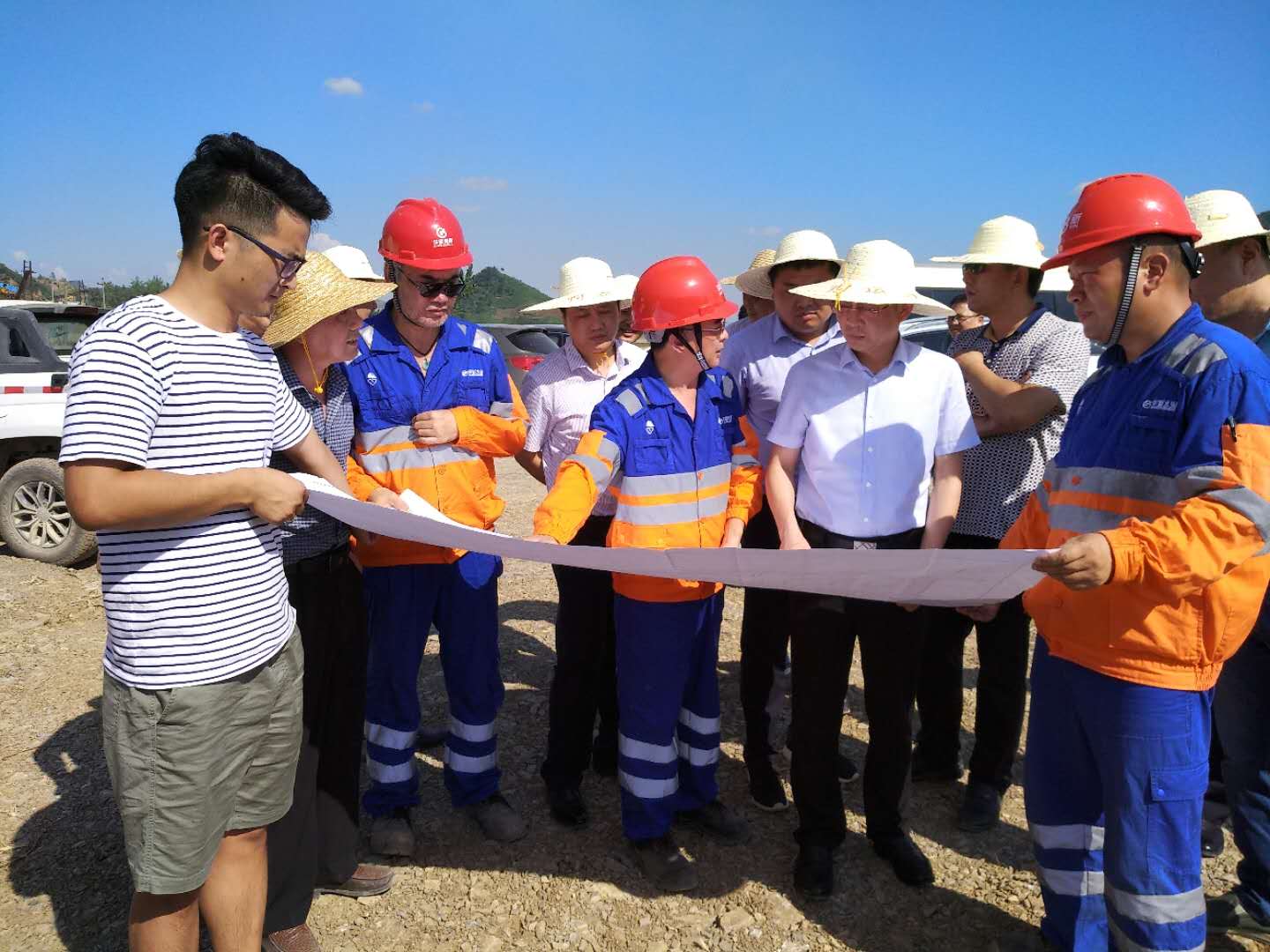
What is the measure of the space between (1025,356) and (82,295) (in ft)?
138

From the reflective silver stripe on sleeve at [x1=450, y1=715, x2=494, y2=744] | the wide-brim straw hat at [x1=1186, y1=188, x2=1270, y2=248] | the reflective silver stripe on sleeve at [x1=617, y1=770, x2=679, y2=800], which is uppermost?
the wide-brim straw hat at [x1=1186, y1=188, x2=1270, y2=248]

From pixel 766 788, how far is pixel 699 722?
610 mm

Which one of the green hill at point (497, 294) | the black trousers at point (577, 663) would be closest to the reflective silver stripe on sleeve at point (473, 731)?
the black trousers at point (577, 663)

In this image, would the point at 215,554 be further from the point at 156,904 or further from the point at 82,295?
the point at 82,295

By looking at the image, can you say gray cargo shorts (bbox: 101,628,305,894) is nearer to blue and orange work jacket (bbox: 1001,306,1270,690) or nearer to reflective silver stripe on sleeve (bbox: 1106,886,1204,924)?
blue and orange work jacket (bbox: 1001,306,1270,690)

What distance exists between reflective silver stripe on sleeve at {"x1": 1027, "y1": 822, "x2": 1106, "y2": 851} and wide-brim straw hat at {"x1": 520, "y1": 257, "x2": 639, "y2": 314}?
2588 millimetres

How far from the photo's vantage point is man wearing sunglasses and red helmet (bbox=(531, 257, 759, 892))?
2.93m

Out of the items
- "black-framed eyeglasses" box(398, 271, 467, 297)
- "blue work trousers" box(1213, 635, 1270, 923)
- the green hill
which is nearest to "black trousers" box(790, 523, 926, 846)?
"blue work trousers" box(1213, 635, 1270, 923)

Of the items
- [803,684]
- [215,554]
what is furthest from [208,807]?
[803,684]

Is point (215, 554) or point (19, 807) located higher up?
point (215, 554)

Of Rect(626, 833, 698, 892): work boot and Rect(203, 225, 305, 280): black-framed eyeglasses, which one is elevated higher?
Rect(203, 225, 305, 280): black-framed eyeglasses

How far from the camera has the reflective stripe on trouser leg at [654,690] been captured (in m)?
3.01

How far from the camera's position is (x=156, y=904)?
6.50 feet

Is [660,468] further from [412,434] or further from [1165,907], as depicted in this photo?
[1165,907]
